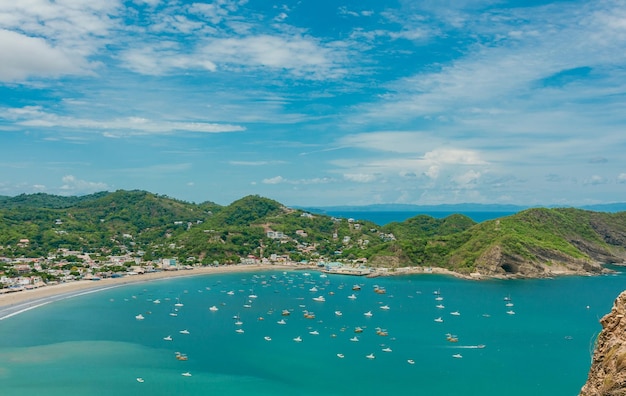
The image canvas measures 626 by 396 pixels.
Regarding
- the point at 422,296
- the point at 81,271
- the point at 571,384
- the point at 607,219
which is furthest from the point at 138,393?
the point at 607,219

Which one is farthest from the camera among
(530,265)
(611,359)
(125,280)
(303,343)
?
(530,265)

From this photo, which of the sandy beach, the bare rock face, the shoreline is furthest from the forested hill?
the bare rock face

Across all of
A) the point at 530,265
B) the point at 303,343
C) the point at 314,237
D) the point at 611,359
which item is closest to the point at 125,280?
the point at 303,343

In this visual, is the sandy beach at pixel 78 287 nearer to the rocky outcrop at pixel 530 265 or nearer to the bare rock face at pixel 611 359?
the rocky outcrop at pixel 530 265

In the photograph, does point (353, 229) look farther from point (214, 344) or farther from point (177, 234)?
point (214, 344)

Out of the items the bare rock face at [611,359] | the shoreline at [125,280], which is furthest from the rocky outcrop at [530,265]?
the bare rock face at [611,359]

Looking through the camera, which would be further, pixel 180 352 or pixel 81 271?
pixel 81 271

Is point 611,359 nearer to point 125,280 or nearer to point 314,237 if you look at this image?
point 125,280
